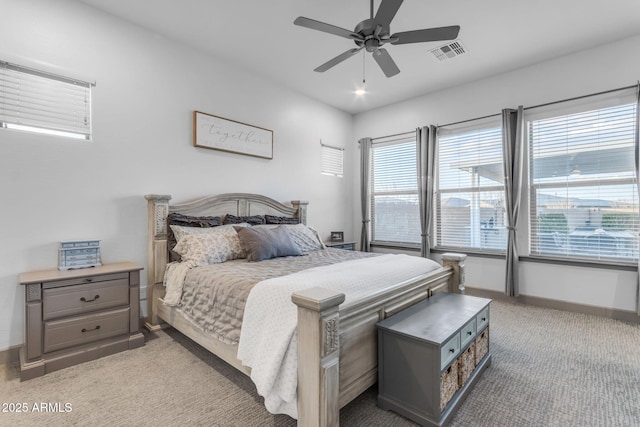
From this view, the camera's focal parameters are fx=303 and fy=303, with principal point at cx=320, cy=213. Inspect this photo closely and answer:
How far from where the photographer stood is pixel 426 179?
476 cm

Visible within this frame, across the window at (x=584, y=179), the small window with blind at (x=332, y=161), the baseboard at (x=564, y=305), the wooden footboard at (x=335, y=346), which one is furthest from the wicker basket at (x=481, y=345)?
the small window with blind at (x=332, y=161)

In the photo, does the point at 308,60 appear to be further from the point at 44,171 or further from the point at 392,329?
the point at 392,329

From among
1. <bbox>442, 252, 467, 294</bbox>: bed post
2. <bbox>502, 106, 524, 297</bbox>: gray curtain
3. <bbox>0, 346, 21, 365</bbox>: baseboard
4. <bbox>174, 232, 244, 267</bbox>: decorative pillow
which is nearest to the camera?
<bbox>0, 346, 21, 365</bbox>: baseboard

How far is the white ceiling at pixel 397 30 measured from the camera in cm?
277

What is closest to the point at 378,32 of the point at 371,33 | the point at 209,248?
the point at 371,33

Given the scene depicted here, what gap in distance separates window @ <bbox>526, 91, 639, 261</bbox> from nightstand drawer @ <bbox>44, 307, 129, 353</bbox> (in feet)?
15.3

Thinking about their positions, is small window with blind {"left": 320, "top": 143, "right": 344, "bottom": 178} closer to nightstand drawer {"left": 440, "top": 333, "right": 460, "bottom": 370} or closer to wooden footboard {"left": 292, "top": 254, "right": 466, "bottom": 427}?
wooden footboard {"left": 292, "top": 254, "right": 466, "bottom": 427}

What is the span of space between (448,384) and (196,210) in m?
2.88

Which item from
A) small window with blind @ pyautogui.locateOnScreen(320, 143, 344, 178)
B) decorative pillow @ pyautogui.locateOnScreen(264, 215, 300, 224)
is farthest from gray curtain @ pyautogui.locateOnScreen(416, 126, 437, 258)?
decorative pillow @ pyautogui.locateOnScreen(264, 215, 300, 224)

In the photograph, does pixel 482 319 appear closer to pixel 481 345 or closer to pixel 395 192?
pixel 481 345

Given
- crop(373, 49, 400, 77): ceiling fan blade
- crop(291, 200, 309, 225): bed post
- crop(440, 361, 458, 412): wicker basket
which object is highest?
crop(373, 49, 400, 77): ceiling fan blade

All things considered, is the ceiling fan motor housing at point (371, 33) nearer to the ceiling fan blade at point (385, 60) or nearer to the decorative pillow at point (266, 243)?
the ceiling fan blade at point (385, 60)

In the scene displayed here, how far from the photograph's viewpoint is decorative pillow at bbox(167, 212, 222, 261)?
122 inches

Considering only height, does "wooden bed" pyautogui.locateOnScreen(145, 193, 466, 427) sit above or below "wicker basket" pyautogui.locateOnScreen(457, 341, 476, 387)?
above
